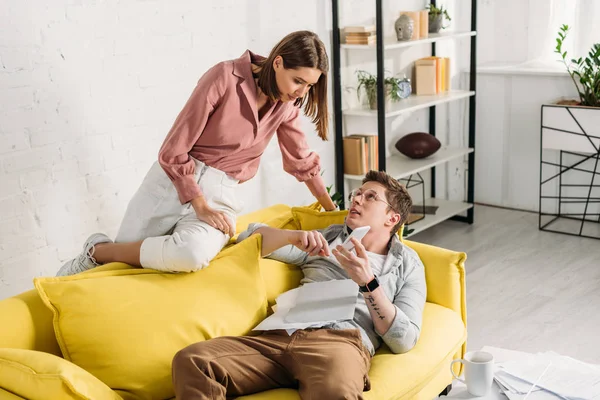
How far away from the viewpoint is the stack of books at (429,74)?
15.4ft

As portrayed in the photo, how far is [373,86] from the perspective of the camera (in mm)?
4297

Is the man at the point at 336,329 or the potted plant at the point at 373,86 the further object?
the potted plant at the point at 373,86

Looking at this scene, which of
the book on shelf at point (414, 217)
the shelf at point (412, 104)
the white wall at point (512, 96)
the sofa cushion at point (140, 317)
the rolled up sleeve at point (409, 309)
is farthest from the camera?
the white wall at point (512, 96)

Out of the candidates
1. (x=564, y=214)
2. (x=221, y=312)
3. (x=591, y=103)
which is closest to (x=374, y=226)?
(x=221, y=312)

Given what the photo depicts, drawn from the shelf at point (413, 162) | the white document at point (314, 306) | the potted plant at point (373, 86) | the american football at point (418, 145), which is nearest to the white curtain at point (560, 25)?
the shelf at point (413, 162)

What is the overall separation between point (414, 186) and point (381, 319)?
2847mm

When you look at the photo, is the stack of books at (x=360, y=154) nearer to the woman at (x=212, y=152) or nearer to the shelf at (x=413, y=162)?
the shelf at (x=413, y=162)

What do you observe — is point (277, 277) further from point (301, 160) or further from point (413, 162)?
point (413, 162)

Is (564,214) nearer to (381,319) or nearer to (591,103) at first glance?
(591,103)

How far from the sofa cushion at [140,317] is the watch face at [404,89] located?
2385 millimetres

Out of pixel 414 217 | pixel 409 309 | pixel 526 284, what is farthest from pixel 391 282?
pixel 414 217

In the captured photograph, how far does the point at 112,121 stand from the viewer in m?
3.20

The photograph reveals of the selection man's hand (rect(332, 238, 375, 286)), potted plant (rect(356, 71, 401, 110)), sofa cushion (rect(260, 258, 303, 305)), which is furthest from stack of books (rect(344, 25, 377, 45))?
man's hand (rect(332, 238, 375, 286))

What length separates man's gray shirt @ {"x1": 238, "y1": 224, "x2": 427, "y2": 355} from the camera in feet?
7.68
